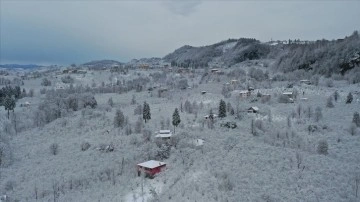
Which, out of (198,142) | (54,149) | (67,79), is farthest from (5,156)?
(67,79)

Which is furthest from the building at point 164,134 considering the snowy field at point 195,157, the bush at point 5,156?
the bush at point 5,156

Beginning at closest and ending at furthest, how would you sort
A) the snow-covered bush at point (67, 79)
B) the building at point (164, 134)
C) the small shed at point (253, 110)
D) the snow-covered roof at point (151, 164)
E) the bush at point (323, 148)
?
the snow-covered roof at point (151, 164), the bush at point (323, 148), the building at point (164, 134), the small shed at point (253, 110), the snow-covered bush at point (67, 79)

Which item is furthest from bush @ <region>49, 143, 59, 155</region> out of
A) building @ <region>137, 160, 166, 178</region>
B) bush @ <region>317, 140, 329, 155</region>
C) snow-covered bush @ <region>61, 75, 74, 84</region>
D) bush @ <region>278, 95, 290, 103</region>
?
snow-covered bush @ <region>61, 75, 74, 84</region>

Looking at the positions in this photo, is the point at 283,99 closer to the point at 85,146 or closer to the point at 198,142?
the point at 198,142

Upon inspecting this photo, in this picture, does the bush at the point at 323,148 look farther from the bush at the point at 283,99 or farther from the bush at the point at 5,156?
the bush at the point at 5,156

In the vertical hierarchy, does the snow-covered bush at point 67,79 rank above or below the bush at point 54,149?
above

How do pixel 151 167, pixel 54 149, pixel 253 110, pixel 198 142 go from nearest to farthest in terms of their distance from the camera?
pixel 151 167 < pixel 198 142 < pixel 54 149 < pixel 253 110

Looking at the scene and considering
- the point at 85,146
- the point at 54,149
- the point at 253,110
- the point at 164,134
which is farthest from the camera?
the point at 253,110

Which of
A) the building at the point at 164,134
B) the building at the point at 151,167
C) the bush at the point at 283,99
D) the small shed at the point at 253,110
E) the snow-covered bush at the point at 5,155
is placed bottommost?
the snow-covered bush at the point at 5,155

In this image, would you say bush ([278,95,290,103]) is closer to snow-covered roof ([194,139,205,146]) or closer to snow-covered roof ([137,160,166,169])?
snow-covered roof ([194,139,205,146])

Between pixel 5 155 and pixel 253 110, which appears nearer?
pixel 5 155
